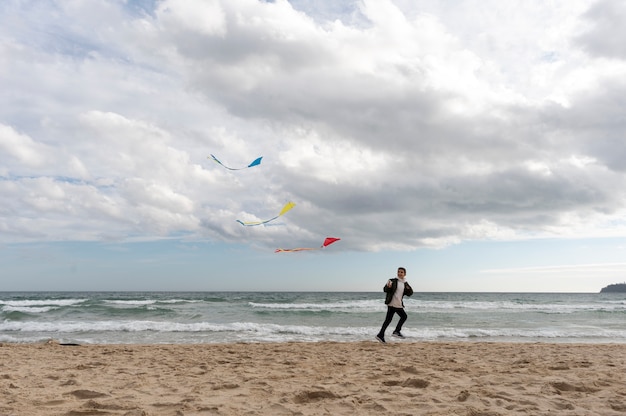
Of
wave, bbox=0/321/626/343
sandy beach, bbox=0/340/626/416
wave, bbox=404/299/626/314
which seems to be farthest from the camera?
wave, bbox=404/299/626/314

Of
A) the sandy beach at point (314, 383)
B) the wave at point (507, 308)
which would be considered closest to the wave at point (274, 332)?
the sandy beach at point (314, 383)

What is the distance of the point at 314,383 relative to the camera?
5102mm

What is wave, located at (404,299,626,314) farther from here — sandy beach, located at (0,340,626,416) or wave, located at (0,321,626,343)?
sandy beach, located at (0,340,626,416)

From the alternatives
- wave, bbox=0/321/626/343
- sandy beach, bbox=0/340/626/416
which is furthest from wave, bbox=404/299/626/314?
sandy beach, bbox=0/340/626/416

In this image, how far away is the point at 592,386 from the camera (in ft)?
15.2

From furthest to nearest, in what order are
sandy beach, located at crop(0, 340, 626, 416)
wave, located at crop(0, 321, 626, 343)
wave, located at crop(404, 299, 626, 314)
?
wave, located at crop(404, 299, 626, 314) → wave, located at crop(0, 321, 626, 343) → sandy beach, located at crop(0, 340, 626, 416)

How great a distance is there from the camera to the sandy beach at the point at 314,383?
13.3 feet

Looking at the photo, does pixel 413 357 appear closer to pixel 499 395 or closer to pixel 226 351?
pixel 499 395

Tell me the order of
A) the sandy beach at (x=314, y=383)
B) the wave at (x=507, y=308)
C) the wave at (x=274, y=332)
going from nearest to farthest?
the sandy beach at (x=314, y=383) → the wave at (x=274, y=332) → the wave at (x=507, y=308)

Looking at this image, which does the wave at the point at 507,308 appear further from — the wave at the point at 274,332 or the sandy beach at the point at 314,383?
the sandy beach at the point at 314,383

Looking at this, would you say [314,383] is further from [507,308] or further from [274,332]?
[507,308]

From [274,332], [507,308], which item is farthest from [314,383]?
[507,308]

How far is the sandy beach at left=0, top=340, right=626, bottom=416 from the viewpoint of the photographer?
4.04m

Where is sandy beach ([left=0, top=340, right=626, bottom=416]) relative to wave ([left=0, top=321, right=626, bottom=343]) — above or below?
above
